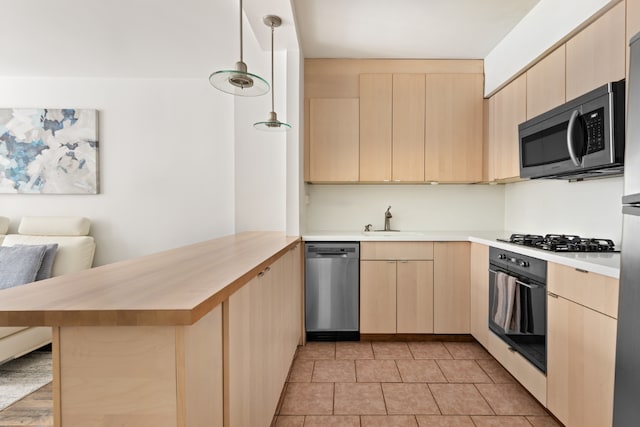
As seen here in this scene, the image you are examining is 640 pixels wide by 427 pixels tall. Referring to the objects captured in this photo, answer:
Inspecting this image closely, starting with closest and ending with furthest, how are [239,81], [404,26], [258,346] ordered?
[258,346]
[239,81]
[404,26]

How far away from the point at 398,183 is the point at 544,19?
1.72 meters

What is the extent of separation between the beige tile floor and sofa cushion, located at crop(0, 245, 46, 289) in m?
2.28

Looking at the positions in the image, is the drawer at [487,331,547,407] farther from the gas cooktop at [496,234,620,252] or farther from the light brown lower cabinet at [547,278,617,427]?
the gas cooktop at [496,234,620,252]

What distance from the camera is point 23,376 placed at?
245 centimetres

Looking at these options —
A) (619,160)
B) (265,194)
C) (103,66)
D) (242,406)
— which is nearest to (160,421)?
(242,406)

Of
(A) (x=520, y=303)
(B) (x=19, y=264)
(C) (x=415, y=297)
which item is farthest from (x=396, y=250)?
(B) (x=19, y=264)

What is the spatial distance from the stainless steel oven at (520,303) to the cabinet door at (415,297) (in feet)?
1.78

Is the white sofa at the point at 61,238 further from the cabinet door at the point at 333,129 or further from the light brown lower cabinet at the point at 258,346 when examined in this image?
the cabinet door at the point at 333,129

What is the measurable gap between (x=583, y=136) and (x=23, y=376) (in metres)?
3.87

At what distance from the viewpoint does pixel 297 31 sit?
2660 mm

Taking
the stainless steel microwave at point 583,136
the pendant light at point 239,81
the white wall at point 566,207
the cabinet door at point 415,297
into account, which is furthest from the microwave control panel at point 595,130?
the pendant light at point 239,81

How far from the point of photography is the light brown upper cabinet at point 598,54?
172 cm

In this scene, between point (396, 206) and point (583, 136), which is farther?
point (396, 206)

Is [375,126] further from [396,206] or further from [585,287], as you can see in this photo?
[585,287]
